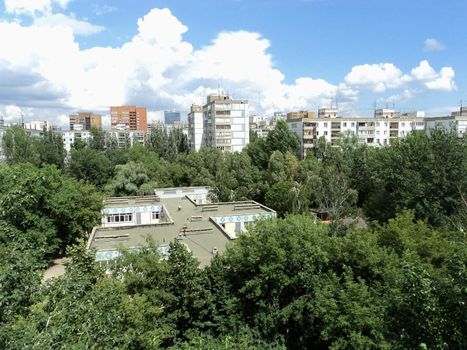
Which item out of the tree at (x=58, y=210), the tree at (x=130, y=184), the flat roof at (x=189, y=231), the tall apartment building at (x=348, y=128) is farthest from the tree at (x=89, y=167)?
the tall apartment building at (x=348, y=128)

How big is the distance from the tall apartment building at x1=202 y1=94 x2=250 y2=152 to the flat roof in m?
33.7

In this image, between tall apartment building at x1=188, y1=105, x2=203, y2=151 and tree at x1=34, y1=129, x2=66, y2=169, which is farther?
tall apartment building at x1=188, y1=105, x2=203, y2=151

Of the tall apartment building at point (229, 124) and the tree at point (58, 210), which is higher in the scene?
the tall apartment building at point (229, 124)

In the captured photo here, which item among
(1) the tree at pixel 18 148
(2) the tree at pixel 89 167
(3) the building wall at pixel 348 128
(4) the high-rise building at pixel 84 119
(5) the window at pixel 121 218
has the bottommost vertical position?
(5) the window at pixel 121 218

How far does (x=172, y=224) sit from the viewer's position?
2412cm

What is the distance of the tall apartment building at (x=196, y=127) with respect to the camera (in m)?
75.8

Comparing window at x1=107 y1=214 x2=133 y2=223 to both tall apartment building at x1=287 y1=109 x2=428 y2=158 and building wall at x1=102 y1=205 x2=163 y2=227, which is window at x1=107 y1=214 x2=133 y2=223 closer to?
building wall at x1=102 y1=205 x2=163 y2=227

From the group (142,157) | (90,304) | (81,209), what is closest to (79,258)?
(90,304)

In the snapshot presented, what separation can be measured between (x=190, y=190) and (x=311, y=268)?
85.7 feet

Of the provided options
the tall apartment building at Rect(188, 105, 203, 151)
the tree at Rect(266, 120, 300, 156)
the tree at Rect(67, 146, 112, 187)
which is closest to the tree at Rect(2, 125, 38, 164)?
the tree at Rect(67, 146, 112, 187)

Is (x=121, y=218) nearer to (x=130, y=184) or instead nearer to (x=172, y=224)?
(x=172, y=224)

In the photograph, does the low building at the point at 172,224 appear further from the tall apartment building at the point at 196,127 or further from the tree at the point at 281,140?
the tall apartment building at the point at 196,127

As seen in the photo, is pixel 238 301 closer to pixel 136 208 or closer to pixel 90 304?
pixel 90 304

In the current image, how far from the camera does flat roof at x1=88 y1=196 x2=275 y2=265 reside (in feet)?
63.2
